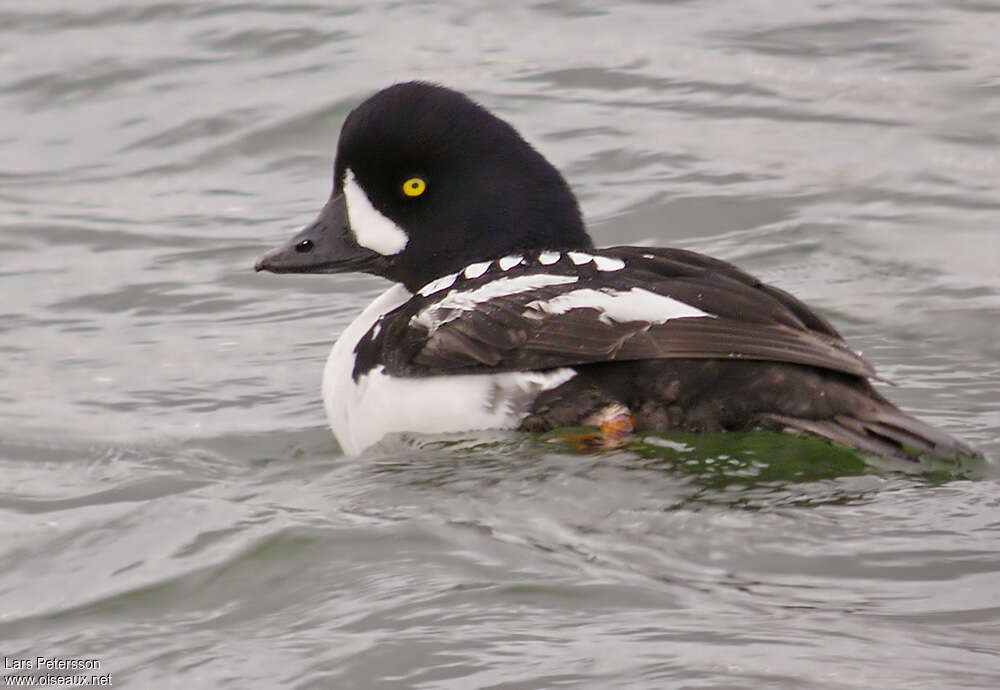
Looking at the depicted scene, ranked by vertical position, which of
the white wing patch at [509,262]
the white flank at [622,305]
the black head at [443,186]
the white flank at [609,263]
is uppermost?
the black head at [443,186]

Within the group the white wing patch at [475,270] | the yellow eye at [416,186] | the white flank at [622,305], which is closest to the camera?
the white flank at [622,305]

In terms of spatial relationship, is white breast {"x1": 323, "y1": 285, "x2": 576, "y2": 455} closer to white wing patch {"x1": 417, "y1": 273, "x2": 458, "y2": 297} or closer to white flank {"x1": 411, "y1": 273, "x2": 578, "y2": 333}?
white flank {"x1": 411, "y1": 273, "x2": 578, "y2": 333}

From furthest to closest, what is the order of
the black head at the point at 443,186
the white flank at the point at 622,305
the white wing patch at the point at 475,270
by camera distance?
the black head at the point at 443,186, the white wing patch at the point at 475,270, the white flank at the point at 622,305

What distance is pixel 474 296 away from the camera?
620 cm

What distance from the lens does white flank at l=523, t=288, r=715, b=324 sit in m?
5.80

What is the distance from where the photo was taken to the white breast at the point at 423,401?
19.8 feet

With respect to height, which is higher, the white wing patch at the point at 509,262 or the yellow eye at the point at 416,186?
the yellow eye at the point at 416,186

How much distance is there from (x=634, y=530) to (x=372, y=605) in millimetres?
873

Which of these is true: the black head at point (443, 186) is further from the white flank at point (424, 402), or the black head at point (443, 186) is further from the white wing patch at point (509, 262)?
the white flank at point (424, 402)

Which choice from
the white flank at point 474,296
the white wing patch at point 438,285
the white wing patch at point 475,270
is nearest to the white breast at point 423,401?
the white flank at point 474,296

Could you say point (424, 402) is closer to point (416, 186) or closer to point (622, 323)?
point (622, 323)

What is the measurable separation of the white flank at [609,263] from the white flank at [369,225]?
41.7 inches

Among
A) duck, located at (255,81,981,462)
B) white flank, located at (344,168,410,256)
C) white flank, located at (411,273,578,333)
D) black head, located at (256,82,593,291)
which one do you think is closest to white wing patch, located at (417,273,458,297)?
duck, located at (255,81,981,462)

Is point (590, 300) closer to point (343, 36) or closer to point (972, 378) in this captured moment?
point (972, 378)
